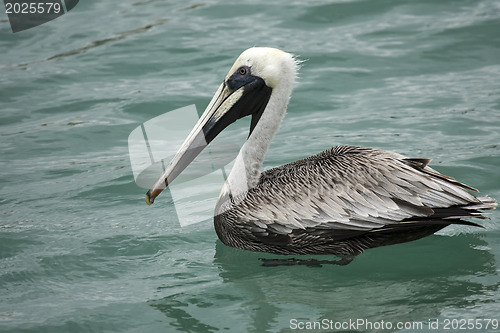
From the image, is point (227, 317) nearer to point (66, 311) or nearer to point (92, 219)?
point (66, 311)

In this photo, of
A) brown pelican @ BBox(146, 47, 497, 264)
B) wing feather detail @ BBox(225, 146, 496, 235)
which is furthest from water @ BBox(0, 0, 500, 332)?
wing feather detail @ BBox(225, 146, 496, 235)

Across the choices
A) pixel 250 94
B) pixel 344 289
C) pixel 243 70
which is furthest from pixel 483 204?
Result: pixel 243 70

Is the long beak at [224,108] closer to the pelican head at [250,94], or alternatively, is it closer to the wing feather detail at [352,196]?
the pelican head at [250,94]

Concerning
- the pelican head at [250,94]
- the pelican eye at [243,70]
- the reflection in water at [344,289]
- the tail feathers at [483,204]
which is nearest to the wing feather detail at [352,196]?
the tail feathers at [483,204]

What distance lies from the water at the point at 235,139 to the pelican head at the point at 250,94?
2.54 feet

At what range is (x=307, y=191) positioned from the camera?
5.21 meters

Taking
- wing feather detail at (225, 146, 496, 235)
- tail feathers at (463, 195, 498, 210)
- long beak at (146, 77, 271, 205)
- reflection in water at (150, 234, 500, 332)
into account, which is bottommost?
reflection in water at (150, 234, 500, 332)

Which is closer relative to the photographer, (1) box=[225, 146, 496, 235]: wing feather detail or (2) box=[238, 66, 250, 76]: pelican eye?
(1) box=[225, 146, 496, 235]: wing feather detail

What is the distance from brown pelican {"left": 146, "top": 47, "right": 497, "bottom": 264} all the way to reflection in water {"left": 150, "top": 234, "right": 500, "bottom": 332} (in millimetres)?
177

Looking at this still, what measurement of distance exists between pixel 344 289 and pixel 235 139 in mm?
3189

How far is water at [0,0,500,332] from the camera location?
4.73 meters

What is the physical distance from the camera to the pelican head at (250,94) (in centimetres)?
553

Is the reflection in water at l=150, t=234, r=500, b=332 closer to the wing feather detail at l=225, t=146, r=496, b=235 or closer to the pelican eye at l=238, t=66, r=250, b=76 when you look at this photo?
the wing feather detail at l=225, t=146, r=496, b=235

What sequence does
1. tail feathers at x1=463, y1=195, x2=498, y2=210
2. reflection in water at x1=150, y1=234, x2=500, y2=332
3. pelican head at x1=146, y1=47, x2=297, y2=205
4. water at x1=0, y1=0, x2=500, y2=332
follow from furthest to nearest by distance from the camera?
pelican head at x1=146, y1=47, x2=297, y2=205
tail feathers at x1=463, y1=195, x2=498, y2=210
water at x1=0, y1=0, x2=500, y2=332
reflection in water at x1=150, y1=234, x2=500, y2=332
